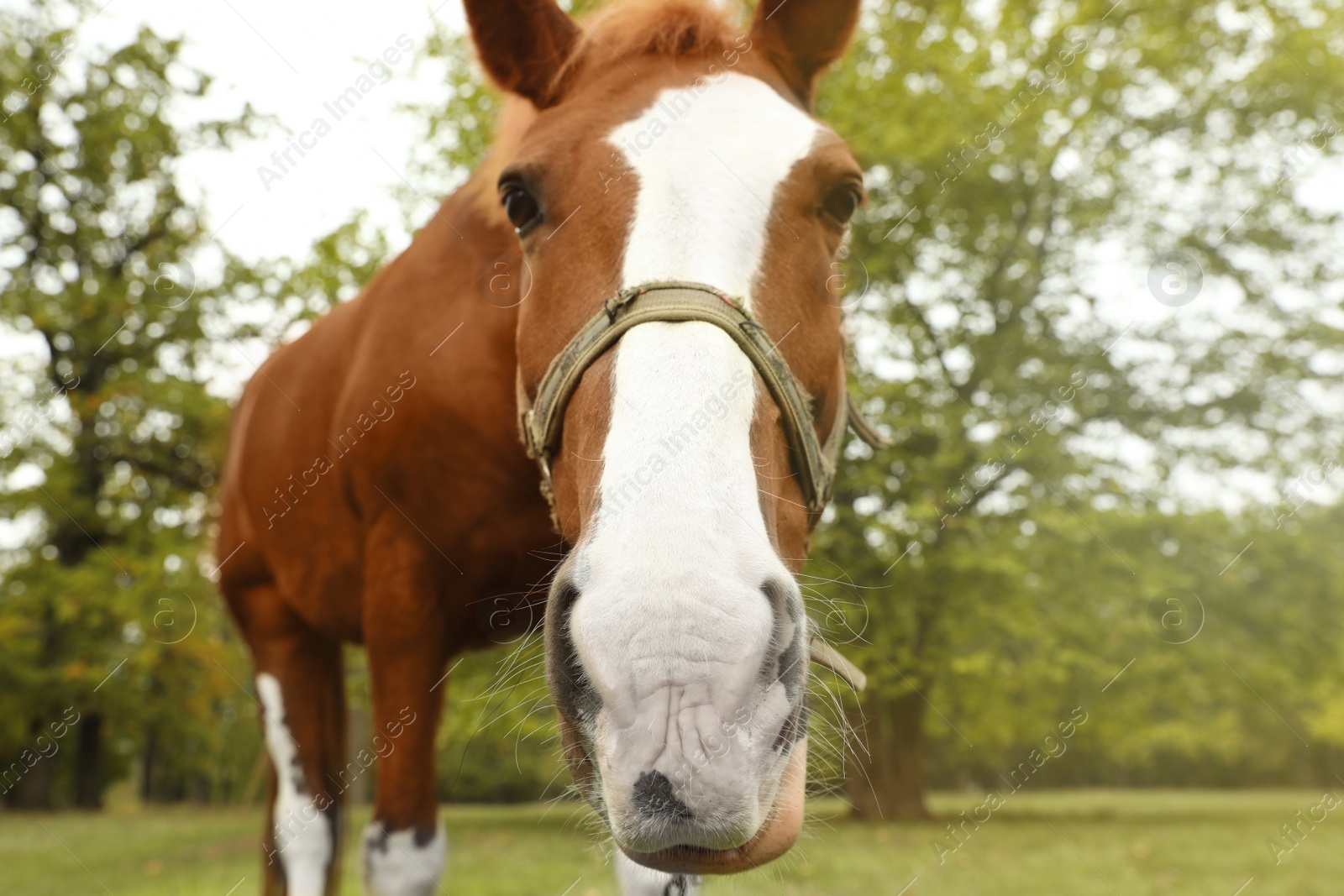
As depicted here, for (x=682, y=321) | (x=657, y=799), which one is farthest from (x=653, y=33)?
(x=657, y=799)

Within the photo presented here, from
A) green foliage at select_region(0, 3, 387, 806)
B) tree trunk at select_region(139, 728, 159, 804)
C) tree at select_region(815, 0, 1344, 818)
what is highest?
green foliage at select_region(0, 3, 387, 806)

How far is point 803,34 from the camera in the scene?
2385 millimetres

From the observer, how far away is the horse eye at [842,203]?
195cm

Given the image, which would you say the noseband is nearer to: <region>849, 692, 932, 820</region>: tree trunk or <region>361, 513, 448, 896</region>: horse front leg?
<region>361, 513, 448, 896</region>: horse front leg

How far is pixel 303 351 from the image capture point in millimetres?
3777

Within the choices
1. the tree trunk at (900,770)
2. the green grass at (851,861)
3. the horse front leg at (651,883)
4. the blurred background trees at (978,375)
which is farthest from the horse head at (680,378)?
the tree trunk at (900,770)

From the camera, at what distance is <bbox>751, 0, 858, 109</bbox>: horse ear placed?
2.33 metres

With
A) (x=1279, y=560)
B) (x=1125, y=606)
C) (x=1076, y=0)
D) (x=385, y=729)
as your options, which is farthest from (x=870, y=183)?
(x=385, y=729)

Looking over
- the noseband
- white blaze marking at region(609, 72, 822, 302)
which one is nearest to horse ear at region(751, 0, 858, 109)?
white blaze marking at region(609, 72, 822, 302)

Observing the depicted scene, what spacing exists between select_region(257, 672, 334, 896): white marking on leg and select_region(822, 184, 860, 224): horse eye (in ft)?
9.53

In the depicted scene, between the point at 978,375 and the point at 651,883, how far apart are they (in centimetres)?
944

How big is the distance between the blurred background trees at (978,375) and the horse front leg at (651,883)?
19.5 feet

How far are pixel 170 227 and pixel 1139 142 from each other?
637 inches

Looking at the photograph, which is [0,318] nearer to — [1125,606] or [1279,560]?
[1125,606]
